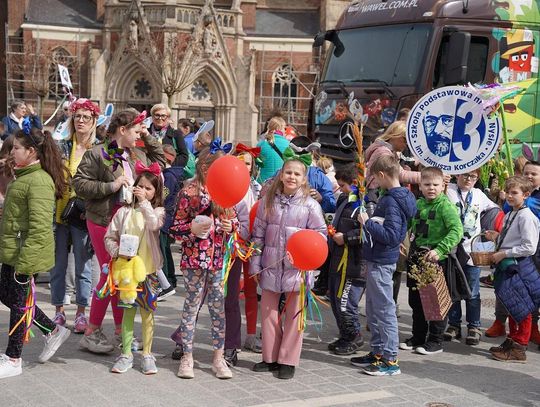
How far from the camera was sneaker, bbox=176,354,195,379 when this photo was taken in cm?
613

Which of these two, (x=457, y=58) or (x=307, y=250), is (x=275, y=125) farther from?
(x=457, y=58)

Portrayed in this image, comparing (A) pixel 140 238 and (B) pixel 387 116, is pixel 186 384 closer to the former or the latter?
(A) pixel 140 238

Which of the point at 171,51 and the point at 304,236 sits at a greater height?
the point at 171,51

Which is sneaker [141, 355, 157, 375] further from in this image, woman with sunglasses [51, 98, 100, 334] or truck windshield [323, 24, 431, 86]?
truck windshield [323, 24, 431, 86]

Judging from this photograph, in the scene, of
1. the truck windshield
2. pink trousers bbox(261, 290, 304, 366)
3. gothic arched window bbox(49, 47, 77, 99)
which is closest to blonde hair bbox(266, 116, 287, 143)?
pink trousers bbox(261, 290, 304, 366)

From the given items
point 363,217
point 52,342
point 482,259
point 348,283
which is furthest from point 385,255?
point 52,342

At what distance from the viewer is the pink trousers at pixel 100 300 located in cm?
668

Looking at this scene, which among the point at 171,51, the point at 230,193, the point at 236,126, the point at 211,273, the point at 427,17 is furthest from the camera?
the point at 236,126

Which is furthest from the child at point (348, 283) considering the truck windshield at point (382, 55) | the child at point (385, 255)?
the truck windshield at point (382, 55)

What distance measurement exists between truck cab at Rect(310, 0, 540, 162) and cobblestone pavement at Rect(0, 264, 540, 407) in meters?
5.58

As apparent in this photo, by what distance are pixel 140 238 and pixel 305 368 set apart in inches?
66.3

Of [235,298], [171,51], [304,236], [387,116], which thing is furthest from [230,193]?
[171,51]

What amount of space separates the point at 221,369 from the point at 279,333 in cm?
57

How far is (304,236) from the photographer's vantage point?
5992mm
